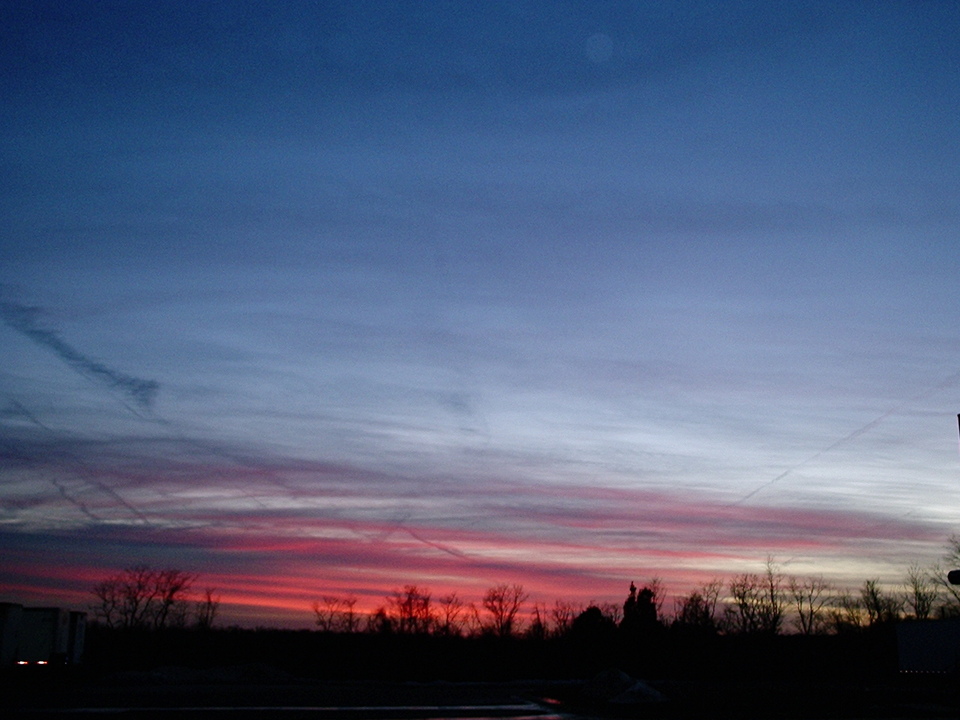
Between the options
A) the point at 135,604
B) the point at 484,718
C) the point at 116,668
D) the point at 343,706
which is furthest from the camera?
the point at 135,604

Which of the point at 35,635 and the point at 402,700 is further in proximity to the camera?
the point at 35,635

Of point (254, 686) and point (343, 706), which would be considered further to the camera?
point (254, 686)

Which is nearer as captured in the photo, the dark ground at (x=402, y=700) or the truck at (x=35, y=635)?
the dark ground at (x=402, y=700)

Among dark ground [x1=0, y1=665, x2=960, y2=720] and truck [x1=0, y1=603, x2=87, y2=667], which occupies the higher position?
truck [x1=0, y1=603, x2=87, y2=667]

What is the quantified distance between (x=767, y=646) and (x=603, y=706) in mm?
Result: 55888

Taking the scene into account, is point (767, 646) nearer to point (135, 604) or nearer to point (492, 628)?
point (492, 628)

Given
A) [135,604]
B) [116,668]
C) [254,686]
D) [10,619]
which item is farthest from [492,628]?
[10,619]

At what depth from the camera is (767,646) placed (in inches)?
3265

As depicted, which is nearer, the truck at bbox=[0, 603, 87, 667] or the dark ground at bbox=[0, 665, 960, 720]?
the dark ground at bbox=[0, 665, 960, 720]

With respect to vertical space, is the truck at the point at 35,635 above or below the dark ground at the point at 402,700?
above

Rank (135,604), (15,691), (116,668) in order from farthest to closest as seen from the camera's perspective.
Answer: (135,604)
(116,668)
(15,691)

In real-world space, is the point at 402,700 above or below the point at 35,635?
below

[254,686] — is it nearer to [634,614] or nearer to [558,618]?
[634,614]

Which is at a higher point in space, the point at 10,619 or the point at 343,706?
the point at 10,619
